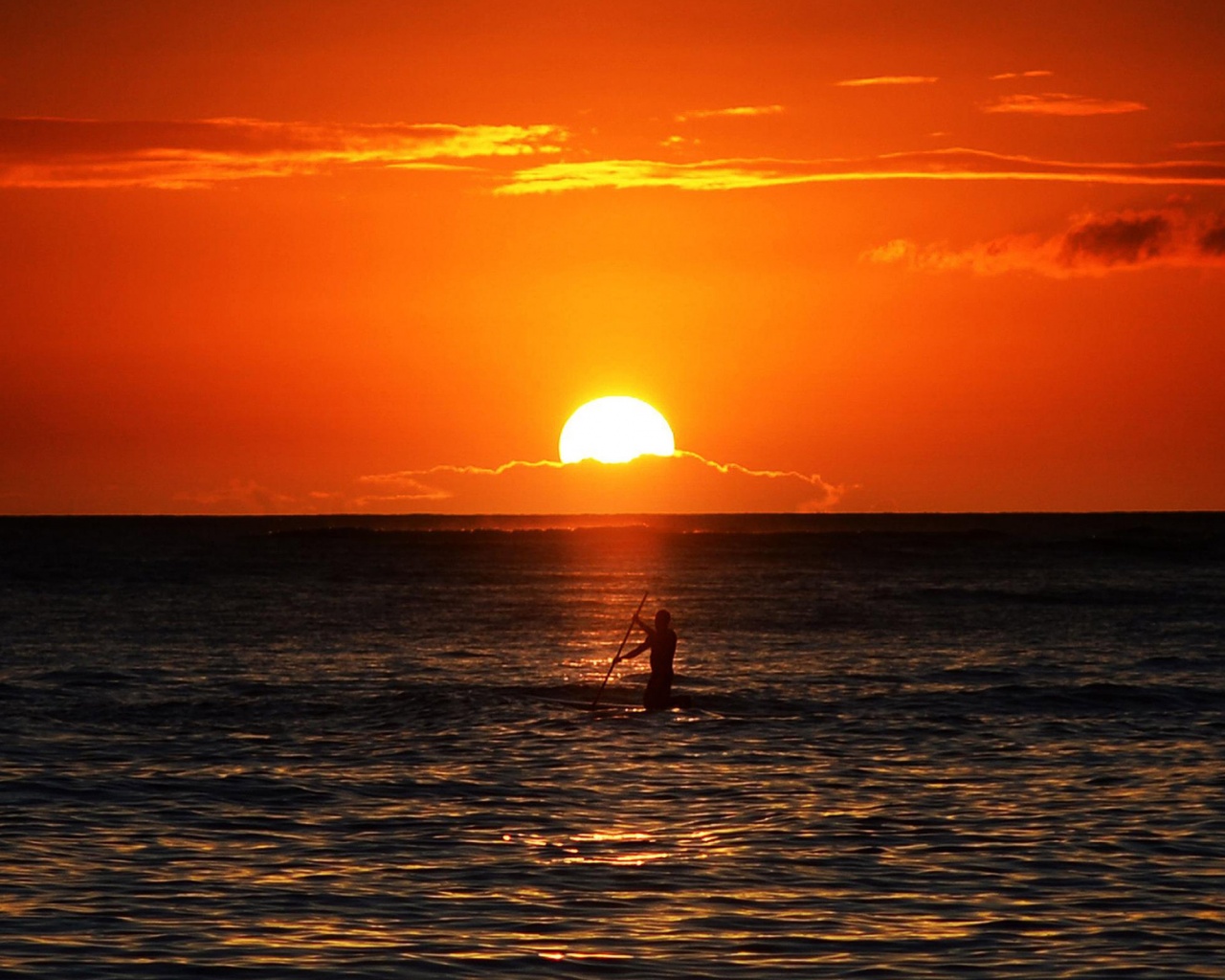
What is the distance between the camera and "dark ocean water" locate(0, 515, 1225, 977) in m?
13.3

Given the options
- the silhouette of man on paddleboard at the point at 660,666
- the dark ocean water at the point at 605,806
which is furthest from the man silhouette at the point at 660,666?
the dark ocean water at the point at 605,806

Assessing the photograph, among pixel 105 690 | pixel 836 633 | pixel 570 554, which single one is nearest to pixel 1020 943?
pixel 105 690

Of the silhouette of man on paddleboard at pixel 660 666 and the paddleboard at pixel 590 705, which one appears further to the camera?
the silhouette of man on paddleboard at pixel 660 666

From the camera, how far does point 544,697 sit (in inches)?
1300

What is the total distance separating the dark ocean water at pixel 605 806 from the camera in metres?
13.3

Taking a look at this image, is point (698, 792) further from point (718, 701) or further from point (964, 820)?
point (718, 701)

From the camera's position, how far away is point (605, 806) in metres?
20.1

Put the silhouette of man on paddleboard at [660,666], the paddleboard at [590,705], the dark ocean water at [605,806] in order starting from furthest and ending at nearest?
1. the silhouette of man on paddleboard at [660,666]
2. the paddleboard at [590,705]
3. the dark ocean water at [605,806]

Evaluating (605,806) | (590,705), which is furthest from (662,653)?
(605,806)

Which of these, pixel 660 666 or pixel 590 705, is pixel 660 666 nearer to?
pixel 660 666

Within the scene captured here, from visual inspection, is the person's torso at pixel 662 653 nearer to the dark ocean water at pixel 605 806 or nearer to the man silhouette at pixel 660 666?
the man silhouette at pixel 660 666

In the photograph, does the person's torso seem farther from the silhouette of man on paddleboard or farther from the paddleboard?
the paddleboard

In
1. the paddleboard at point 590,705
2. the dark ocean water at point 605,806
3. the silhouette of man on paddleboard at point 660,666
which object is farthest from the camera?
the silhouette of man on paddleboard at point 660,666

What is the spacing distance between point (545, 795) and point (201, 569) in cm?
8974
